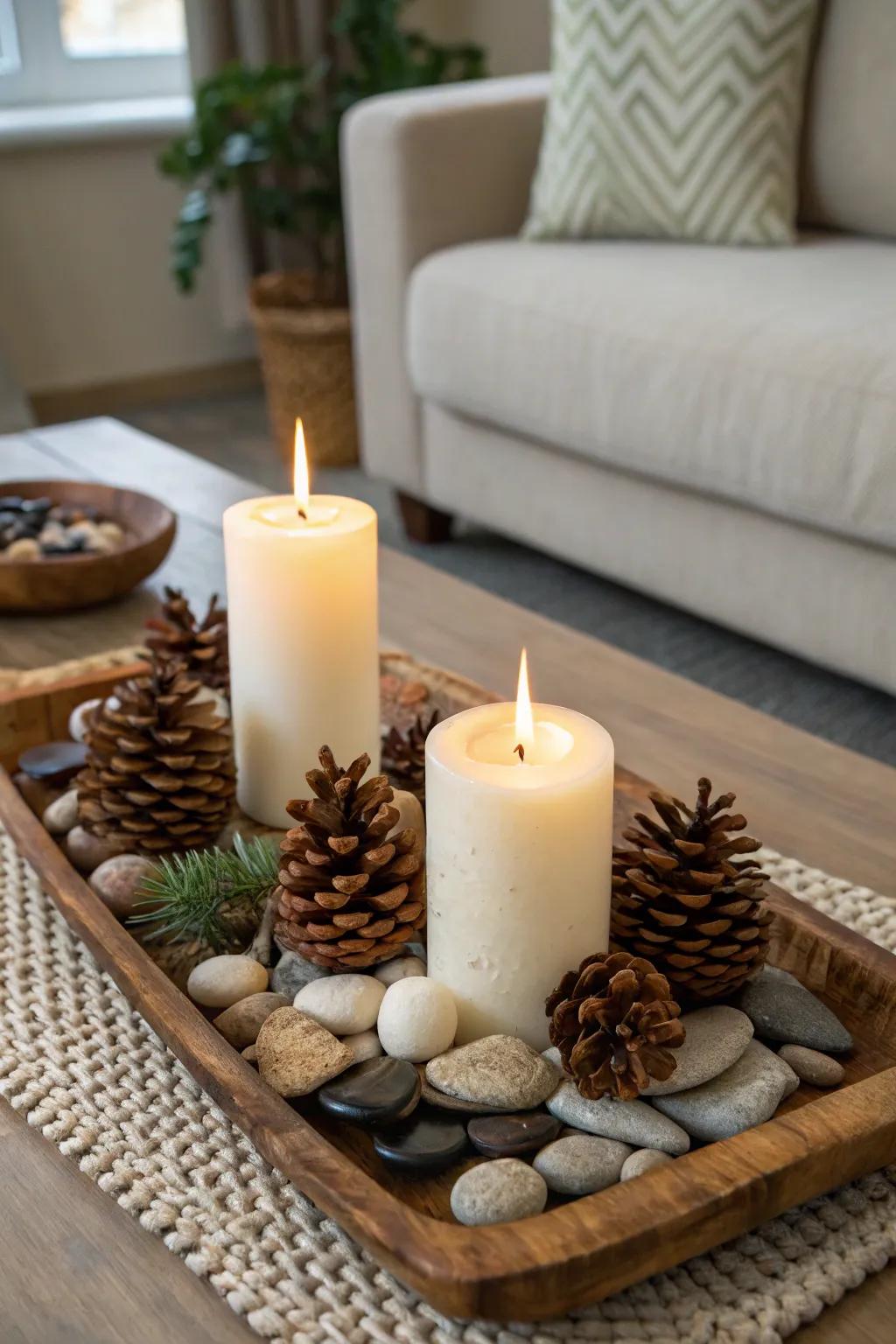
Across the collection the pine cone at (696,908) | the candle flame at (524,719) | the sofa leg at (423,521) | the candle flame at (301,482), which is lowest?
the sofa leg at (423,521)

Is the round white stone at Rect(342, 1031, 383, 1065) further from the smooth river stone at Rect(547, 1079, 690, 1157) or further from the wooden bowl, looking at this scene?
the wooden bowl

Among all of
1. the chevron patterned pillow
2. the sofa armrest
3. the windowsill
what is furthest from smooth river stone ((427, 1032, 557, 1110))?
the windowsill

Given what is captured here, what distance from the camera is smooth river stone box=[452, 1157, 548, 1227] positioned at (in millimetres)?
511

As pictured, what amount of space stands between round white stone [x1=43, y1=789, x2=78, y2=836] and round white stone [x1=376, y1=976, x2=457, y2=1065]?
0.95 ft

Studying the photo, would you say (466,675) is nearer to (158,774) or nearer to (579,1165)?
(158,774)

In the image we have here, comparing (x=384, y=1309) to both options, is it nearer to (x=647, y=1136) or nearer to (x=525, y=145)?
(x=647, y=1136)

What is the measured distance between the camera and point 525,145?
2211mm

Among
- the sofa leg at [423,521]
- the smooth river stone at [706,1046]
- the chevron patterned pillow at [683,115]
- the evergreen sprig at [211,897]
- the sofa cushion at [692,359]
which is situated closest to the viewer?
the smooth river stone at [706,1046]

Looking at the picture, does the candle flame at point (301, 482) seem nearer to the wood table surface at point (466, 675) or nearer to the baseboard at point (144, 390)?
the wood table surface at point (466, 675)

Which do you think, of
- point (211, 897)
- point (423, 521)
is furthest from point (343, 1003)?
point (423, 521)

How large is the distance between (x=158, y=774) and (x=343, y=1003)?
208 mm

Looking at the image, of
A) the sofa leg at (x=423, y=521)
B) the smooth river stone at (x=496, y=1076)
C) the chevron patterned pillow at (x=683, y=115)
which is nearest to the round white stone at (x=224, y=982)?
the smooth river stone at (x=496, y=1076)

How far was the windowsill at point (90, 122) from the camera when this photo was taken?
3082 millimetres

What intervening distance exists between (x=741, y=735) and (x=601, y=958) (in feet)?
1.37
